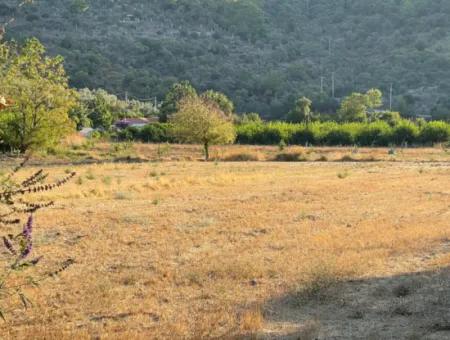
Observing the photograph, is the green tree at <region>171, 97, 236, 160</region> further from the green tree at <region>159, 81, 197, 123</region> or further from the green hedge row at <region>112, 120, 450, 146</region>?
the green tree at <region>159, 81, 197, 123</region>

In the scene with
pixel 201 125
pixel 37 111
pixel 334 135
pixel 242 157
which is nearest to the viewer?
pixel 37 111

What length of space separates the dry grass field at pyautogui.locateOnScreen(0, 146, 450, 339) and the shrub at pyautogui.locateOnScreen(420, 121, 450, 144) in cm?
5010

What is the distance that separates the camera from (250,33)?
14725 cm

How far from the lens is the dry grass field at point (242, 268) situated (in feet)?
26.2

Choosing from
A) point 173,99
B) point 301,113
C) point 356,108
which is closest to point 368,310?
point 173,99

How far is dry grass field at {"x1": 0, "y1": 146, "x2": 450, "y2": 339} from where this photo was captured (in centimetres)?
798

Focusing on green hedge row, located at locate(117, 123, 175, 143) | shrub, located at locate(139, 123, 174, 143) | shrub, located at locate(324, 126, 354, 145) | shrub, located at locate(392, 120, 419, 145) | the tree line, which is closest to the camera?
the tree line

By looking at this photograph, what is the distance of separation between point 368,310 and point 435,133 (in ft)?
212

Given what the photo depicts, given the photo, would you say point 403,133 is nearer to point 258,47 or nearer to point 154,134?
point 154,134

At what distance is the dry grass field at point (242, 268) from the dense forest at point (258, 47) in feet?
299

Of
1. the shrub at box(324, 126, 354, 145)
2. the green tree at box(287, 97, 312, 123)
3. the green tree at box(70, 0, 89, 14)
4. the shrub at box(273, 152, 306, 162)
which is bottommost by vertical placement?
the shrub at box(273, 152, 306, 162)

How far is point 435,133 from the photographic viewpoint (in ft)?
227

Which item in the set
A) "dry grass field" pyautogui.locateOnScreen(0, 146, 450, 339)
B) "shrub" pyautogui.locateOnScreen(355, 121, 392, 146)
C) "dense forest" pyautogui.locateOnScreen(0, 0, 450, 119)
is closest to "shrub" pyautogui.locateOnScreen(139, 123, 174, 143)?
"shrub" pyautogui.locateOnScreen(355, 121, 392, 146)

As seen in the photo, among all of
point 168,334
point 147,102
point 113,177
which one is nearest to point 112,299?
point 168,334
